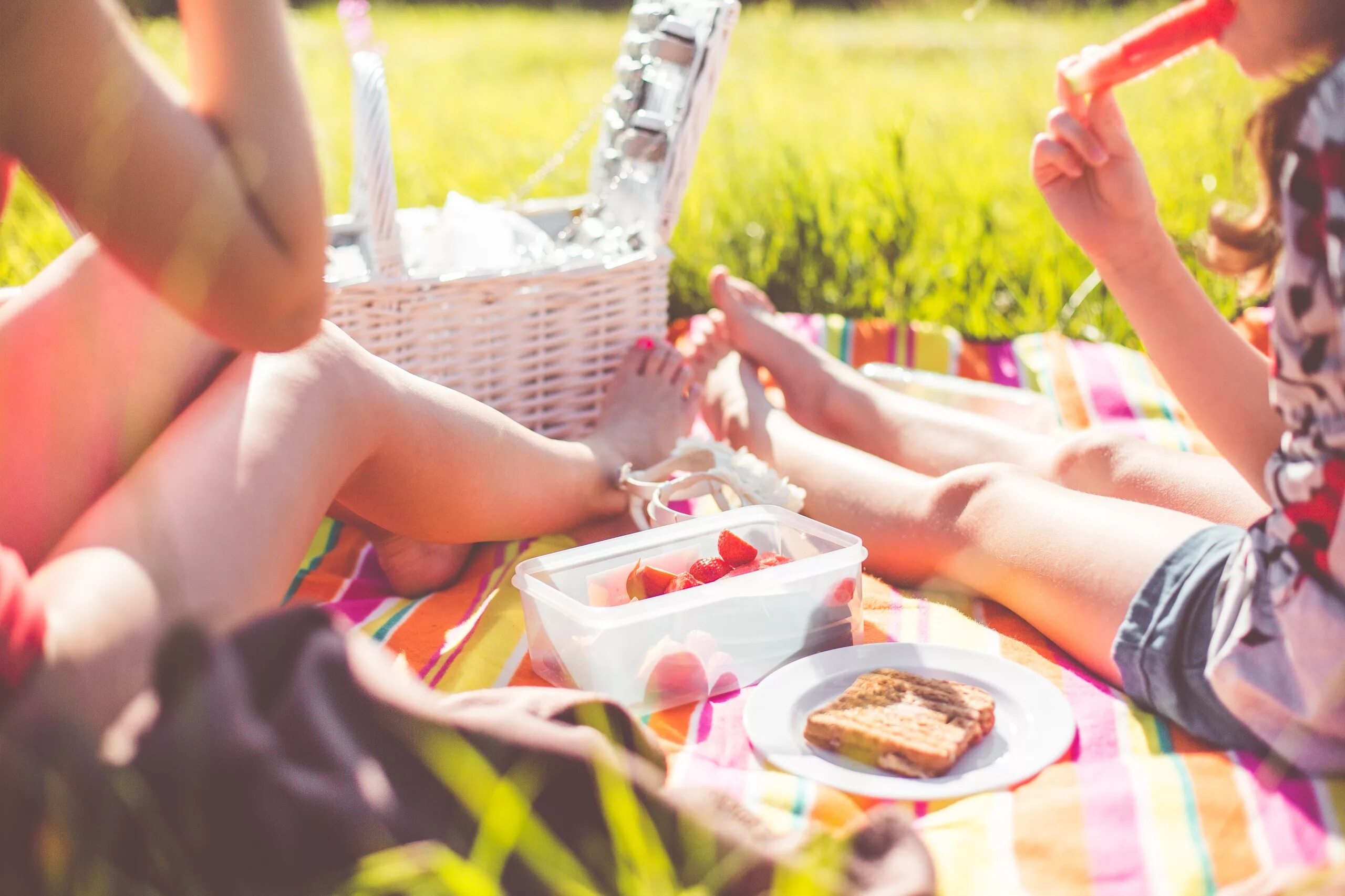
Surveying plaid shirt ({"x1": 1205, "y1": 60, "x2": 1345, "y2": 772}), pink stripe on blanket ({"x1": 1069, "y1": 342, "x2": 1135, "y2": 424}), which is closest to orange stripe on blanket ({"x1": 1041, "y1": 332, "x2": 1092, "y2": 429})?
pink stripe on blanket ({"x1": 1069, "y1": 342, "x2": 1135, "y2": 424})

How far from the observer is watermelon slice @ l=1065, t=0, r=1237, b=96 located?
1233mm

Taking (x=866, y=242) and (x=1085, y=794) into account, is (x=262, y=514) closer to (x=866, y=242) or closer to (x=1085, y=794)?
(x=1085, y=794)

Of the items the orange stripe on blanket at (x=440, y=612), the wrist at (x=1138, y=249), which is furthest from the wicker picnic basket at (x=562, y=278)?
the wrist at (x=1138, y=249)

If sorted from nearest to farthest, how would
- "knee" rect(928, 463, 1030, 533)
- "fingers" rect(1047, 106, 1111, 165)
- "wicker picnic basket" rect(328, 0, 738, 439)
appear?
"fingers" rect(1047, 106, 1111, 165) < "knee" rect(928, 463, 1030, 533) < "wicker picnic basket" rect(328, 0, 738, 439)

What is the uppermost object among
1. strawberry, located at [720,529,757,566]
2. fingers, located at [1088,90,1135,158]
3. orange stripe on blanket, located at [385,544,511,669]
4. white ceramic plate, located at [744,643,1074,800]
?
fingers, located at [1088,90,1135,158]

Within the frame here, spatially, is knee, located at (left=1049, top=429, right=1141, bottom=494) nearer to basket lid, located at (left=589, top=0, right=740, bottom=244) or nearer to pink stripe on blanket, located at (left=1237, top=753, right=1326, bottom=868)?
pink stripe on blanket, located at (left=1237, top=753, right=1326, bottom=868)

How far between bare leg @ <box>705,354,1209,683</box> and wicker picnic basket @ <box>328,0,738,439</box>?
426mm

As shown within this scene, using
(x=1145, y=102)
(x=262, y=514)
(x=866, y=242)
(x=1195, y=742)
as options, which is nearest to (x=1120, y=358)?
(x=866, y=242)

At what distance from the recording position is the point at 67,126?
0.81m

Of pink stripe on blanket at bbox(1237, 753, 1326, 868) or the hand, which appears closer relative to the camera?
pink stripe on blanket at bbox(1237, 753, 1326, 868)

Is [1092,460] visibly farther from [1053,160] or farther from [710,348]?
[710,348]

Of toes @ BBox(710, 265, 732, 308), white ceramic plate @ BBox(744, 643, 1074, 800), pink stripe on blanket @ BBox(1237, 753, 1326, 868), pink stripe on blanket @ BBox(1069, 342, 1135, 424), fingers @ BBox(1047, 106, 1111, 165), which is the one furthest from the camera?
toes @ BBox(710, 265, 732, 308)

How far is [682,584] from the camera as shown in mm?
1422

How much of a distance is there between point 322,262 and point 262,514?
0.29m
